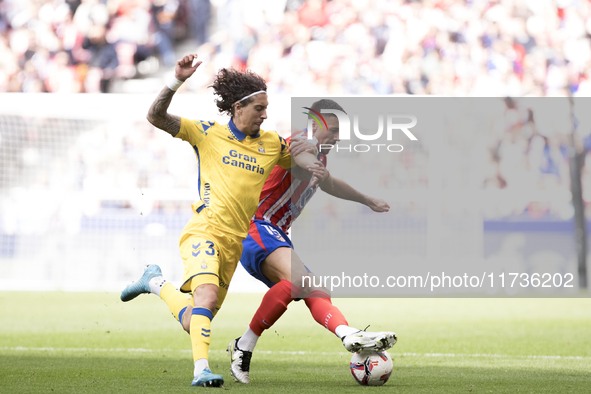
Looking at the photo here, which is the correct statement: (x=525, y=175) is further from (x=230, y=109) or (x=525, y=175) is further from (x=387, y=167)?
(x=230, y=109)

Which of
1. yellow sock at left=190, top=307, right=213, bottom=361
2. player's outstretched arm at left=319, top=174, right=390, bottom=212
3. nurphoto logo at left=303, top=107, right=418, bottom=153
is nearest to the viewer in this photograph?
yellow sock at left=190, top=307, right=213, bottom=361

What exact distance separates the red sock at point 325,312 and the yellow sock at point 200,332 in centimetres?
84

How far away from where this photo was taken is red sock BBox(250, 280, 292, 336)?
762cm

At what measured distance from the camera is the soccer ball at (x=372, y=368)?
285 inches

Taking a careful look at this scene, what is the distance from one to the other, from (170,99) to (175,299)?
1.41 meters

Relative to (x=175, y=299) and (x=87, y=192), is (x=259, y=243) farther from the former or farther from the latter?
(x=87, y=192)

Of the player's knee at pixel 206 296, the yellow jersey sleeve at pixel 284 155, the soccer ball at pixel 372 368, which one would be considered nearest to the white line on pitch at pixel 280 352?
the soccer ball at pixel 372 368

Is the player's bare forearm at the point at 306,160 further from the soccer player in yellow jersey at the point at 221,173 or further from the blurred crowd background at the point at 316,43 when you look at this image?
the blurred crowd background at the point at 316,43

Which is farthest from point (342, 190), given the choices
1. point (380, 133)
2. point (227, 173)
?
point (380, 133)

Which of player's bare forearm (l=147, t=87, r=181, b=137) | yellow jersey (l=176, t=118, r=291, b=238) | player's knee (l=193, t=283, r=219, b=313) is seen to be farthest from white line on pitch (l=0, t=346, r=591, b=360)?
player's bare forearm (l=147, t=87, r=181, b=137)

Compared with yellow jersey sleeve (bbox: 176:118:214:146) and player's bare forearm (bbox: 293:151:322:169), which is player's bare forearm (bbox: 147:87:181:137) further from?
player's bare forearm (bbox: 293:151:322:169)

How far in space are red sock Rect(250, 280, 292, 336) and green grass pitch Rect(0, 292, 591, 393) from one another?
1.34ft

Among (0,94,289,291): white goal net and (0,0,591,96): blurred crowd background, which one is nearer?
(0,94,289,291): white goal net

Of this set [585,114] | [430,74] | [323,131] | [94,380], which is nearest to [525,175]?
[585,114]
